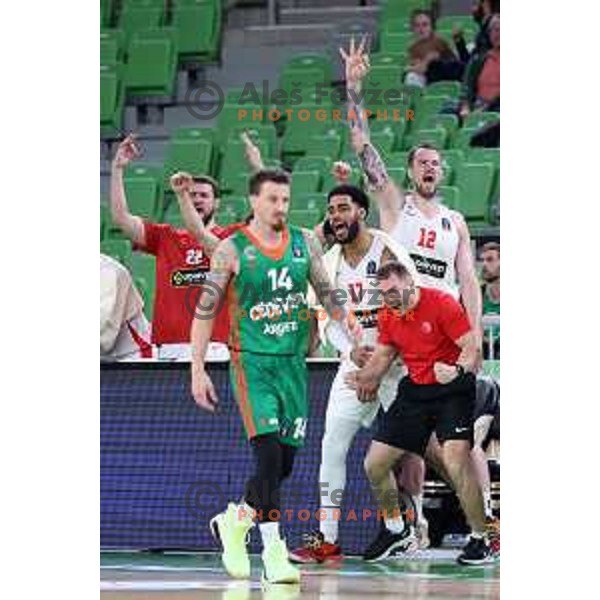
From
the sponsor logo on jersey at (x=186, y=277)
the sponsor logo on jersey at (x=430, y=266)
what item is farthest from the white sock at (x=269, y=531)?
the sponsor logo on jersey at (x=430, y=266)

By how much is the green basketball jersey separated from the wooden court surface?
0.86 meters

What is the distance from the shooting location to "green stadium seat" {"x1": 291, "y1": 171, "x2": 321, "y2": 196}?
8.86m

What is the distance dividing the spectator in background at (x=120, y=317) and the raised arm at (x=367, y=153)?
1.12 meters

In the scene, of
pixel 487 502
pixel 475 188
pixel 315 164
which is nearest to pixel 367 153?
pixel 315 164

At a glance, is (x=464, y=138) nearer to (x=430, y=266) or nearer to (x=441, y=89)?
(x=441, y=89)

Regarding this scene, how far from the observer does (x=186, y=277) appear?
359 inches

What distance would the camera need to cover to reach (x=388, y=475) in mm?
8805

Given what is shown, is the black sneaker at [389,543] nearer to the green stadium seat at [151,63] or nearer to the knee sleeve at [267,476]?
the knee sleeve at [267,476]

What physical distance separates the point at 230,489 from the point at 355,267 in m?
1.04

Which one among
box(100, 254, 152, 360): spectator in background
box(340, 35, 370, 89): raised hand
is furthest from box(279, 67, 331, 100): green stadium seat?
box(100, 254, 152, 360): spectator in background

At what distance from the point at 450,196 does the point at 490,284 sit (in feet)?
1.26

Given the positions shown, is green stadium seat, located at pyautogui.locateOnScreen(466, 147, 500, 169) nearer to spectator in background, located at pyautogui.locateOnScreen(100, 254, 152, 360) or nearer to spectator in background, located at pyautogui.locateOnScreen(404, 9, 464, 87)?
spectator in background, located at pyautogui.locateOnScreen(404, 9, 464, 87)

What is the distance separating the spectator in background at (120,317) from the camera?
362 inches
